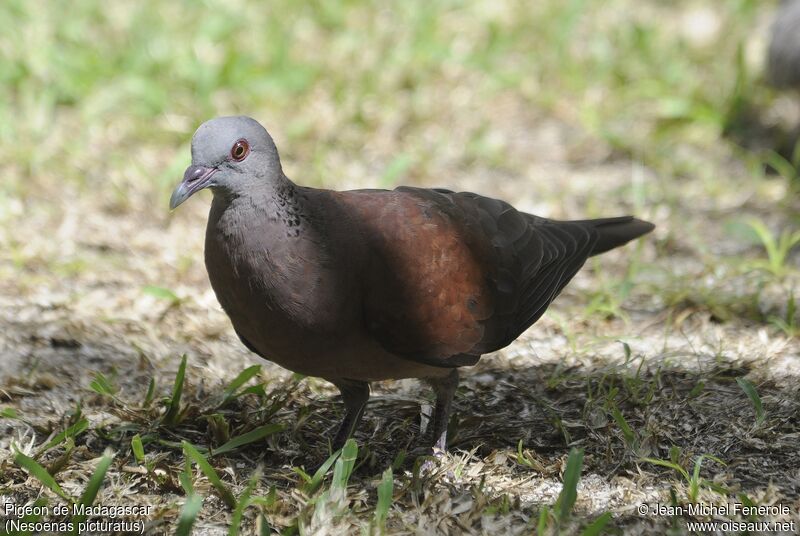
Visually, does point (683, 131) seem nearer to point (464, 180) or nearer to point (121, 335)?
point (464, 180)

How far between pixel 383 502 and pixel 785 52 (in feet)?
15.1

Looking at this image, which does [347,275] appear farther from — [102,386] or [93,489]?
[102,386]

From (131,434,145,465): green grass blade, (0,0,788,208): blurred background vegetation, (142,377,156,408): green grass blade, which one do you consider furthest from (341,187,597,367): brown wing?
(0,0,788,208): blurred background vegetation

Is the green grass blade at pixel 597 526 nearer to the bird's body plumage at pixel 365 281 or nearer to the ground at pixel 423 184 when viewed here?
the ground at pixel 423 184

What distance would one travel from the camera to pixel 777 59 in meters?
6.39

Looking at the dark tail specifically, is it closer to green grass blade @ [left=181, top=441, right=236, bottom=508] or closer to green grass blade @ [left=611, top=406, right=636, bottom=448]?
green grass blade @ [left=611, top=406, right=636, bottom=448]

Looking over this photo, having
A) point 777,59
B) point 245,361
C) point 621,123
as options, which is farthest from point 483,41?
point 245,361

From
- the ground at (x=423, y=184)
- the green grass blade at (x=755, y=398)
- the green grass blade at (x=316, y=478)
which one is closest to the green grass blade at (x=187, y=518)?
the ground at (x=423, y=184)

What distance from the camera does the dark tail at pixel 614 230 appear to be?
13.9ft

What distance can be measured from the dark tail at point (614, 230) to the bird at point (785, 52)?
259cm

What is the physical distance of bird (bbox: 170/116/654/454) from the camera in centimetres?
317

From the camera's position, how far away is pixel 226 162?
3.23 meters

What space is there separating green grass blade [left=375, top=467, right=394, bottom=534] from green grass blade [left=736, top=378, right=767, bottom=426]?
1409 millimetres

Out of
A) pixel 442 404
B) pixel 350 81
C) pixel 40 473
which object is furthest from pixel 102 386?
pixel 350 81
